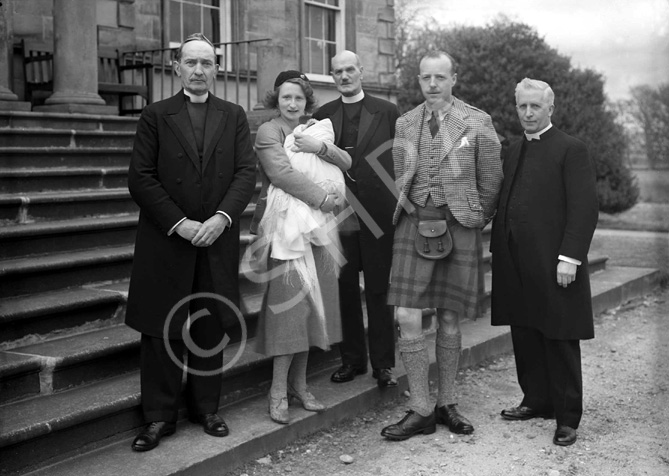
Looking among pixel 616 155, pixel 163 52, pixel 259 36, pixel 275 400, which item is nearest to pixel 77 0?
pixel 163 52

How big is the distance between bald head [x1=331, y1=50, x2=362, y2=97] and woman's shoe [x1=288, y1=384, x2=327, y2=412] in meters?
1.79

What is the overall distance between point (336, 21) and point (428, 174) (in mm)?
9132

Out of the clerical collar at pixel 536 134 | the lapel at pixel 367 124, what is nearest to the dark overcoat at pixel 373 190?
the lapel at pixel 367 124

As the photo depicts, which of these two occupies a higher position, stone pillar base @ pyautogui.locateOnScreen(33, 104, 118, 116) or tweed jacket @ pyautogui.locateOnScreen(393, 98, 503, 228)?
stone pillar base @ pyautogui.locateOnScreen(33, 104, 118, 116)

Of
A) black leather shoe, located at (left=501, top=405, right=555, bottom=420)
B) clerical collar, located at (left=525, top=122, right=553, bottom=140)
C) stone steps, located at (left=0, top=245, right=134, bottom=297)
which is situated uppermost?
clerical collar, located at (left=525, top=122, right=553, bottom=140)

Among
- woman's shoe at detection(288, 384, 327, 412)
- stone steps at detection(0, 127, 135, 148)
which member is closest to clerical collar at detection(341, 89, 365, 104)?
woman's shoe at detection(288, 384, 327, 412)

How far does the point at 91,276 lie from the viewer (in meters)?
5.00

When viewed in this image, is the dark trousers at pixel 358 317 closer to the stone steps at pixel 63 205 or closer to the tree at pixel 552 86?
the stone steps at pixel 63 205

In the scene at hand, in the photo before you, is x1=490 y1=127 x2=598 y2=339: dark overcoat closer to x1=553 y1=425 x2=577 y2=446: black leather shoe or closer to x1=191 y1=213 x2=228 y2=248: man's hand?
x1=553 y1=425 x2=577 y2=446: black leather shoe

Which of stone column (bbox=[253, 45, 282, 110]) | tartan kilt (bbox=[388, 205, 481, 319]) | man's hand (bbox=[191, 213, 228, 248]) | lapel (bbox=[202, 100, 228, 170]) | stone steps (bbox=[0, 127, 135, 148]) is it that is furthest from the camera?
stone column (bbox=[253, 45, 282, 110])

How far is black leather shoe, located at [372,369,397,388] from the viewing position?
16.3ft

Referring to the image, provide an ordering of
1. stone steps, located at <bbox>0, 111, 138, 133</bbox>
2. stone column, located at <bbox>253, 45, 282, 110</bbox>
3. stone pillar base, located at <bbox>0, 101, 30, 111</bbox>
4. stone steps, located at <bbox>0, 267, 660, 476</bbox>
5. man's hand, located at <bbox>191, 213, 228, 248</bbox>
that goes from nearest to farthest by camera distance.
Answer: stone steps, located at <bbox>0, 267, 660, 476</bbox> → man's hand, located at <bbox>191, 213, 228, 248</bbox> → stone steps, located at <bbox>0, 111, 138, 133</bbox> → stone pillar base, located at <bbox>0, 101, 30, 111</bbox> → stone column, located at <bbox>253, 45, 282, 110</bbox>

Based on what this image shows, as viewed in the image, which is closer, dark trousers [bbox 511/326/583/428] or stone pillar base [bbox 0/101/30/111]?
dark trousers [bbox 511/326/583/428]

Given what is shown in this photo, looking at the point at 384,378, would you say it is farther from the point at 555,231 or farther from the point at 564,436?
the point at 555,231
